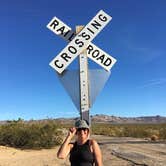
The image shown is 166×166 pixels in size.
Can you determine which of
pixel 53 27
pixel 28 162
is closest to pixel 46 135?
pixel 28 162

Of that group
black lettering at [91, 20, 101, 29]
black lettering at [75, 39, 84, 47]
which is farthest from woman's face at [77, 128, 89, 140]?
black lettering at [91, 20, 101, 29]

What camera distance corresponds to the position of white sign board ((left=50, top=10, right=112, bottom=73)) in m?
6.18

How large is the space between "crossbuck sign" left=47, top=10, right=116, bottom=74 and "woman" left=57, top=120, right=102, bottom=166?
95 cm

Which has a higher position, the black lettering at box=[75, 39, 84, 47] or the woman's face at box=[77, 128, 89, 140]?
the black lettering at box=[75, 39, 84, 47]

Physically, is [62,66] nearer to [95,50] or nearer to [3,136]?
[95,50]

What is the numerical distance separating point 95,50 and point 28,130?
23791mm

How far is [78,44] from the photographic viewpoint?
6.21 metres

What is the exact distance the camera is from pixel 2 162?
19500mm

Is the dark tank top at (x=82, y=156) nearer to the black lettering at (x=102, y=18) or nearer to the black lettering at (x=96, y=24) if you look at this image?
the black lettering at (x=96, y=24)

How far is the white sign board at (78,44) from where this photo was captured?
6176 mm

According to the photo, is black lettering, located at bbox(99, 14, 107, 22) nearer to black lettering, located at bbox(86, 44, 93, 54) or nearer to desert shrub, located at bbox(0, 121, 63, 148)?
black lettering, located at bbox(86, 44, 93, 54)

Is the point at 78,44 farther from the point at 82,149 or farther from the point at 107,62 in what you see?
the point at 82,149

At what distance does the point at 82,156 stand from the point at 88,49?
164 cm

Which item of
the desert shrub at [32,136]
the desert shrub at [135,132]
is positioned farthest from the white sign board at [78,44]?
the desert shrub at [135,132]
